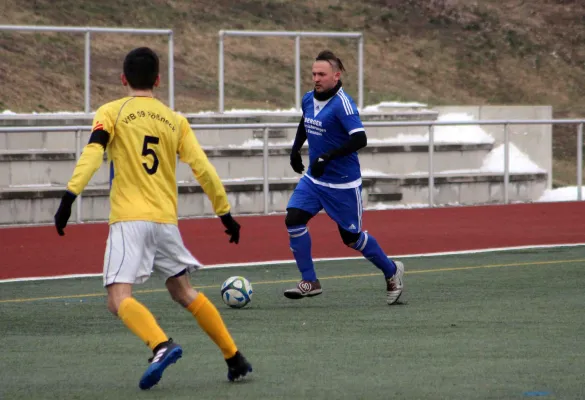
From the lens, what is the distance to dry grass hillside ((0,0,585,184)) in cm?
3114

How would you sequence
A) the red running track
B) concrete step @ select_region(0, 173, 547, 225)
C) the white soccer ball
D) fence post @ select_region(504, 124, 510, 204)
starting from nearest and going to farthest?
1. the white soccer ball
2. the red running track
3. concrete step @ select_region(0, 173, 547, 225)
4. fence post @ select_region(504, 124, 510, 204)

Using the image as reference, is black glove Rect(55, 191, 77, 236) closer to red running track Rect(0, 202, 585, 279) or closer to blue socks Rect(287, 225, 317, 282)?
blue socks Rect(287, 225, 317, 282)

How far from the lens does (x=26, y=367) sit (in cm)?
782

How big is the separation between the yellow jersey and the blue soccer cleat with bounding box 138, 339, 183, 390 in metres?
0.68

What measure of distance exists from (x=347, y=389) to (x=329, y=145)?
4.16 meters

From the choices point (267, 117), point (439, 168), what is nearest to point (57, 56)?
point (267, 117)

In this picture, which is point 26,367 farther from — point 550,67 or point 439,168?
point 550,67

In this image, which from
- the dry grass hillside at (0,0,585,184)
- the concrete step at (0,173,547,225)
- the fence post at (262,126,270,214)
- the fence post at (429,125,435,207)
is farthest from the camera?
the dry grass hillside at (0,0,585,184)

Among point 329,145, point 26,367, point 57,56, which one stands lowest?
point 26,367

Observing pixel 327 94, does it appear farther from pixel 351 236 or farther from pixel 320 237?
pixel 320 237

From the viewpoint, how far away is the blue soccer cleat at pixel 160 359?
6816 mm

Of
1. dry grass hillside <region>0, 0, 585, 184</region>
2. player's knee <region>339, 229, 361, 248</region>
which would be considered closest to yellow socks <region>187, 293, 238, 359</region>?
player's knee <region>339, 229, 361, 248</region>

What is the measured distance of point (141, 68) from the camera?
7133 mm

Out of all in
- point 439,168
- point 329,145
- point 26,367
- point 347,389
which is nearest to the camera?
point 347,389
